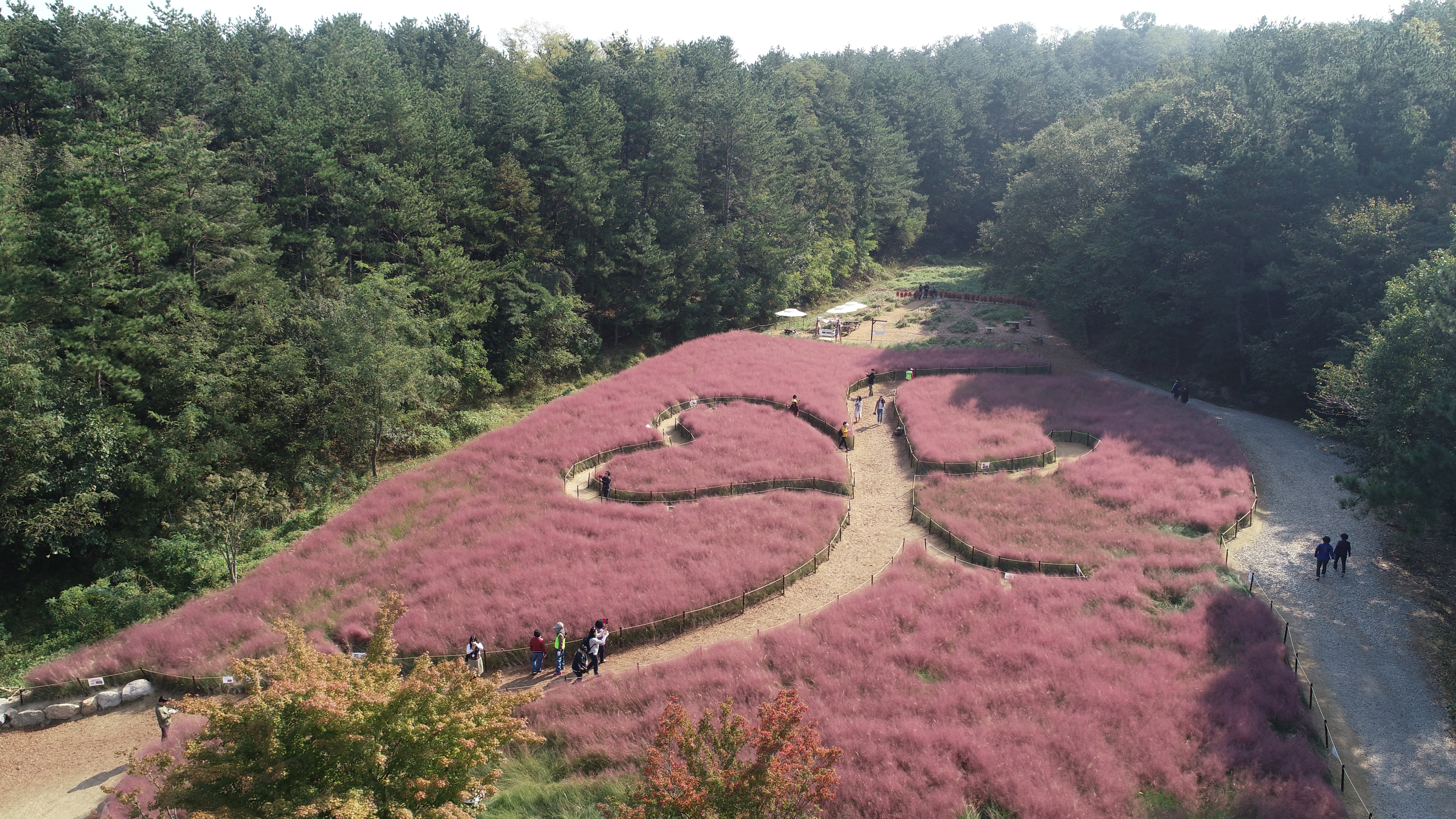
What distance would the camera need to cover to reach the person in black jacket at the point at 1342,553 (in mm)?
26938

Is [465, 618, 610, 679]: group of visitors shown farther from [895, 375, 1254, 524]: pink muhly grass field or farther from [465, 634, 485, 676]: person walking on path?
[895, 375, 1254, 524]: pink muhly grass field

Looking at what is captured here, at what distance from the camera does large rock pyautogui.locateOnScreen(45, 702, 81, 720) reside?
22.3 meters

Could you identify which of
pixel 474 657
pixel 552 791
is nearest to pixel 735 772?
pixel 552 791

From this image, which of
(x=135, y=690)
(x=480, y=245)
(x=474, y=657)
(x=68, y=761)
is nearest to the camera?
(x=68, y=761)

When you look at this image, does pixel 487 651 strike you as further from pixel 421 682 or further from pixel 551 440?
pixel 551 440

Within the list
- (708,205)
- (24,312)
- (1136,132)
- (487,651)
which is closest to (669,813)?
(487,651)

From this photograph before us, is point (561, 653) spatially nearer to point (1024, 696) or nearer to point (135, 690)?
point (1024, 696)

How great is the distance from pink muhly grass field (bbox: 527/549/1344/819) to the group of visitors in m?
1.14

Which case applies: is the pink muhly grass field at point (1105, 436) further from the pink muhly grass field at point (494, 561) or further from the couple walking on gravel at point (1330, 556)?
the pink muhly grass field at point (494, 561)

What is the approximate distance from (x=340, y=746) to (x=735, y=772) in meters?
6.32

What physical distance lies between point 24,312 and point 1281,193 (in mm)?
59260

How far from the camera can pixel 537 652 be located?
2236 cm

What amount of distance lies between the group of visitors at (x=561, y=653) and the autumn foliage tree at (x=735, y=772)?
7.54 m

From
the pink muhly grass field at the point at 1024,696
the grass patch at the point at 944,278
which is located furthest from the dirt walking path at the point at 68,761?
the grass patch at the point at 944,278
